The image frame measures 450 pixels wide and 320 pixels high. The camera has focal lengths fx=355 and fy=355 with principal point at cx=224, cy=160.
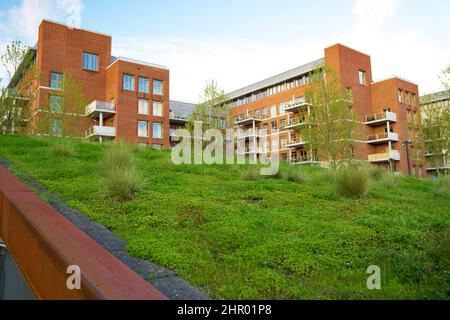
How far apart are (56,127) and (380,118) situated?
41074 millimetres

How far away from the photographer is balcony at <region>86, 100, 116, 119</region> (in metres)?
40.9

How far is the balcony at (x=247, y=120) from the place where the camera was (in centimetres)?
5869

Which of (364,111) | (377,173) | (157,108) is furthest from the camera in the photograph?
(364,111)

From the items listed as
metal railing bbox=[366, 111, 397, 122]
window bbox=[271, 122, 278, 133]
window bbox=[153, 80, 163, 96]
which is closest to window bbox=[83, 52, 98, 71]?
window bbox=[153, 80, 163, 96]

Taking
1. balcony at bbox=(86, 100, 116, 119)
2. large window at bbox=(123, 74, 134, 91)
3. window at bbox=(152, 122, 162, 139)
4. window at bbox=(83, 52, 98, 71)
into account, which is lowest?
window at bbox=(152, 122, 162, 139)

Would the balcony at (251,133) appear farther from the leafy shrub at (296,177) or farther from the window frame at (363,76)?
the leafy shrub at (296,177)

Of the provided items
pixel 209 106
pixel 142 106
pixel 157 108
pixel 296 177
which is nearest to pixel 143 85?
pixel 142 106

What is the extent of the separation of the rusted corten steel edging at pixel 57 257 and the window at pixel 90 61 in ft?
137

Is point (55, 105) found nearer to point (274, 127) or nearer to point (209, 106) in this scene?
point (209, 106)

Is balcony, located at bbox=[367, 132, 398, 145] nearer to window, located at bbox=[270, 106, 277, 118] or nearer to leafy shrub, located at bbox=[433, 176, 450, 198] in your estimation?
window, located at bbox=[270, 106, 277, 118]

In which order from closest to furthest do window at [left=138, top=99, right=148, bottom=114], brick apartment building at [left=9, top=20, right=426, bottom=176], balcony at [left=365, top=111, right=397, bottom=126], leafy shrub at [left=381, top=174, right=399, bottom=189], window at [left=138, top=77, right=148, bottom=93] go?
leafy shrub at [left=381, top=174, right=399, bottom=189]
brick apartment building at [left=9, top=20, right=426, bottom=176]
window at [left=138, top=99, right=148, bottom=114]
window at [left=138, top=77, right=148, bottom=93]
balcony at [left=365, top=111, right=397, bottom=126]

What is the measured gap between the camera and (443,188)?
11422 mm

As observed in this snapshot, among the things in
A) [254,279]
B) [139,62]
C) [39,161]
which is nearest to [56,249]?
[254,279]

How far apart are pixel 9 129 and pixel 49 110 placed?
3686 mm
